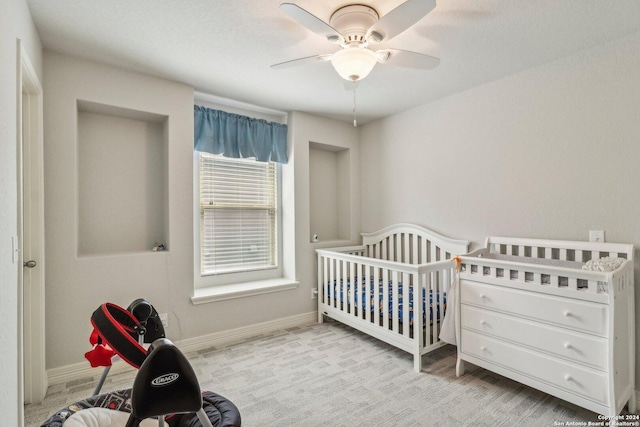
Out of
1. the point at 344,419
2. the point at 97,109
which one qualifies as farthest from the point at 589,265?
the point at 97,109

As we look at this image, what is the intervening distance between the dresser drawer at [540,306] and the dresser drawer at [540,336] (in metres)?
0.04

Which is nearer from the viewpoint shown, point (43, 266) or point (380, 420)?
point (380, 420)

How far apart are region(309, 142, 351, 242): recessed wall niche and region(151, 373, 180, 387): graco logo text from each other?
115 inches

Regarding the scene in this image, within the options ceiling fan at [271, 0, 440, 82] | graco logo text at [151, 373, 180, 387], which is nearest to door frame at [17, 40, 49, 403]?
ceiling fan at [271, 0, 440, 82]

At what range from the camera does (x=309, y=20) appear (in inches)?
58.1

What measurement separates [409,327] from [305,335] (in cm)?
111

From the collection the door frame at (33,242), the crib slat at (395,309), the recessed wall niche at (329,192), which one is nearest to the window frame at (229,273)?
the recessed wall niche at (329,192)

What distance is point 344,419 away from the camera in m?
1.82

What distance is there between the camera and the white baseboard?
2248 millimetres

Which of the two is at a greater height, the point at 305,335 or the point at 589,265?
the point at 589,265

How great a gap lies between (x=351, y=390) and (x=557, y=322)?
1332 millimetres

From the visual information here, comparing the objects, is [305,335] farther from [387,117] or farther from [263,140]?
[387,117]

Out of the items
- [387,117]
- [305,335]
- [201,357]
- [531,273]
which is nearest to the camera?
[531,273]
